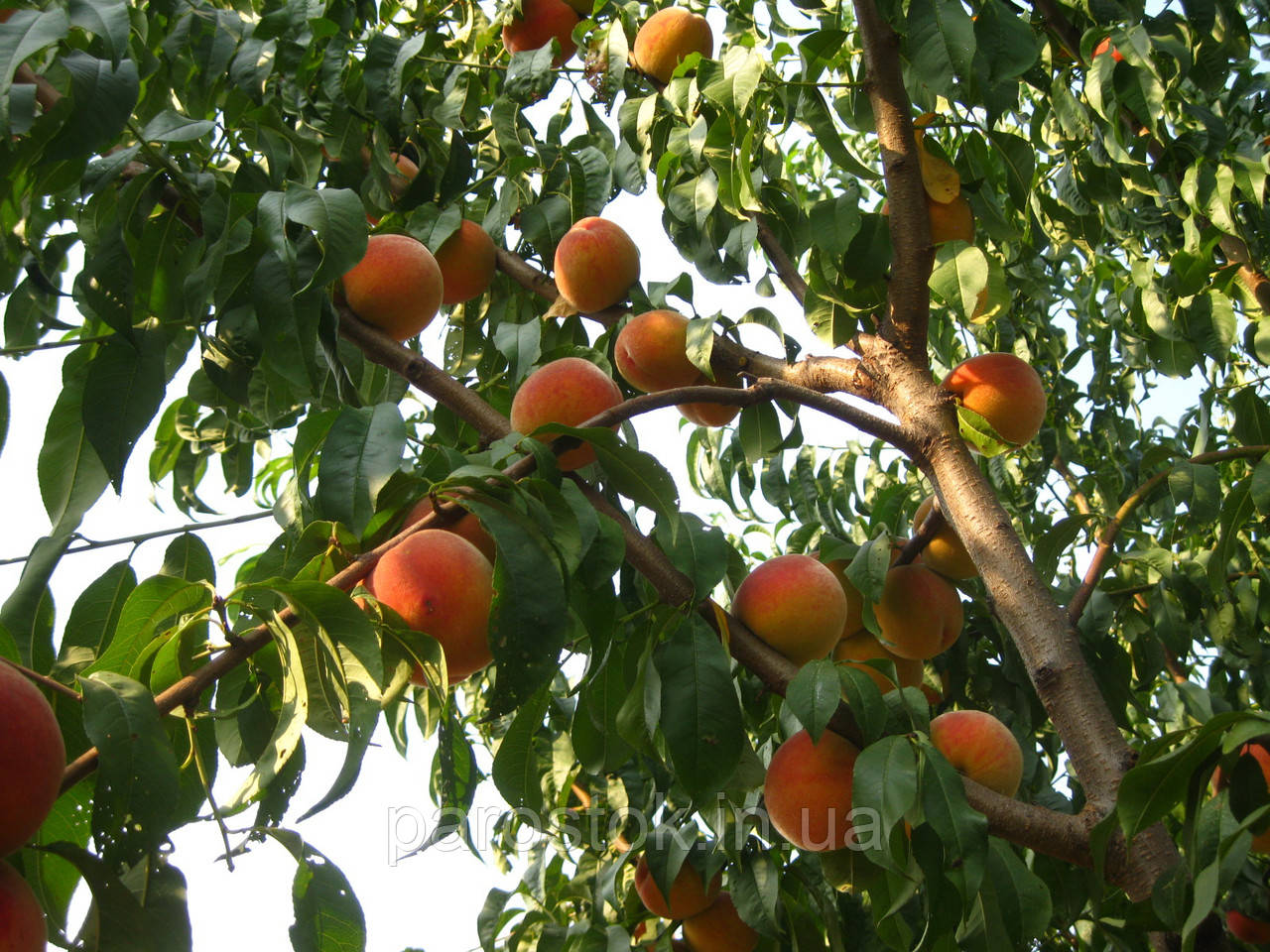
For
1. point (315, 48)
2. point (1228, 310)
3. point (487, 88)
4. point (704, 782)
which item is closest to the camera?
point (704, 782)

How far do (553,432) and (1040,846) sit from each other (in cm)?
66

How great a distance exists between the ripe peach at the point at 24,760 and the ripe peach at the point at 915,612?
3.50ft

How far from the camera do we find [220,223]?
1.05 m

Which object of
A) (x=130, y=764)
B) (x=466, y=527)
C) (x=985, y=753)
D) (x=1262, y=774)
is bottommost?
(x=1262, y=774)

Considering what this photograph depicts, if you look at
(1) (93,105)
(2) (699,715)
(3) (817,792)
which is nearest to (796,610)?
(3) (817,792)

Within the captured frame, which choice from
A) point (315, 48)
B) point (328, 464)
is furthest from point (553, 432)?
point (315, 48)

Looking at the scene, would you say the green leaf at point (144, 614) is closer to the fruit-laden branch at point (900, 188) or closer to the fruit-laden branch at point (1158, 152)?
the fruit-laden branch at point (900, 188)

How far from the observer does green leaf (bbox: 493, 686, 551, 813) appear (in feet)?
4.03

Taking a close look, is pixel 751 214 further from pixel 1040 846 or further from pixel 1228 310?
pixel 1040 846

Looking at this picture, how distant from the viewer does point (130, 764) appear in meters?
0.71

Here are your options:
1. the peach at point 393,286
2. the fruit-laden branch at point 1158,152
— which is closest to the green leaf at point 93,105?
the peach at point 393,286

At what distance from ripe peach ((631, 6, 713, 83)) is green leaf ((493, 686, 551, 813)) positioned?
1.03 m

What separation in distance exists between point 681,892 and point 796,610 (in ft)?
1.66

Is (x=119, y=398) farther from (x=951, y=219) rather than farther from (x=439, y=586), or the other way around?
(x=951, y=219)
